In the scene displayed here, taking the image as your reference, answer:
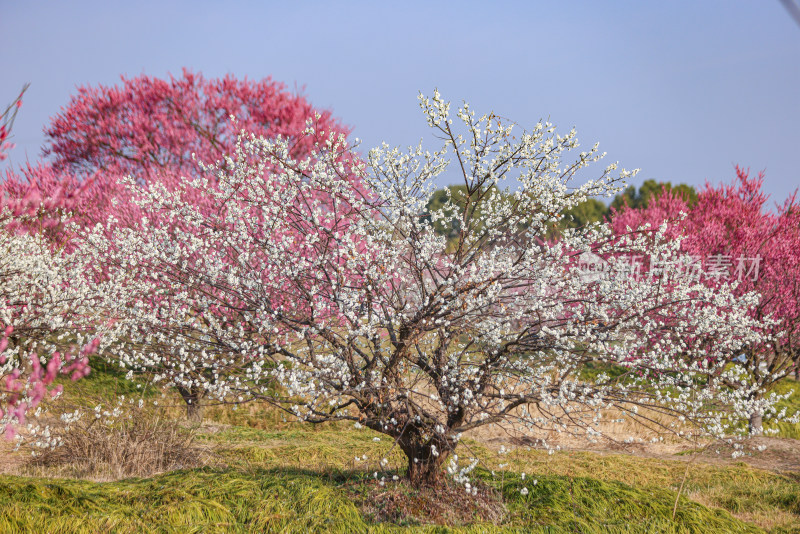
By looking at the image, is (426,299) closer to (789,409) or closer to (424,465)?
(424,465)

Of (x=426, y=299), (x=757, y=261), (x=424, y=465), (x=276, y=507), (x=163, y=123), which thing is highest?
(x=163, y=123)

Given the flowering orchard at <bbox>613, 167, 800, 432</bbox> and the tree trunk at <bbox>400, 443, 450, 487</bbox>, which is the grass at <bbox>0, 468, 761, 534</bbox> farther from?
the flowering orchard at <bbox>613, 167, 800, 432</bbox>

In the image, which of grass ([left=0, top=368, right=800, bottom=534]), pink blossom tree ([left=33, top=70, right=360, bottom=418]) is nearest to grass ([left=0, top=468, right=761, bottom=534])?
grass ([left=0, top=368, right=800, bottom=534])

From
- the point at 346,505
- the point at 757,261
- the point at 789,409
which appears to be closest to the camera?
the point at 346,505

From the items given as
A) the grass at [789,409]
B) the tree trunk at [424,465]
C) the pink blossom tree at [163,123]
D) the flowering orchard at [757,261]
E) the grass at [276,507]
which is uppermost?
the pink blossom tree at [163,123]

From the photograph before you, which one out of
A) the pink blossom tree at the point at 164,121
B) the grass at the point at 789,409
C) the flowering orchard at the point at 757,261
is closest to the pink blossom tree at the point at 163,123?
the pink blossom tree at the point at 164,121

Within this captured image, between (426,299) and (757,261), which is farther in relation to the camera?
(757,261)

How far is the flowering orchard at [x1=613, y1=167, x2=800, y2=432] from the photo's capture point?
1352 centimetres

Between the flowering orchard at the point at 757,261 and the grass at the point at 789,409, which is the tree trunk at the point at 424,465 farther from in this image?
the grass at the point at 789,409

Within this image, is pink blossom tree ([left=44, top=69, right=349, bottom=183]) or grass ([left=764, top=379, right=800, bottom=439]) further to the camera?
pink blossom tree ([left=44, top=69, right=349, bottom=183])

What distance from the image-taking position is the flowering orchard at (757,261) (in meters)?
13.5

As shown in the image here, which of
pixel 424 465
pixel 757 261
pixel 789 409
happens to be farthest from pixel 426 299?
pixel 789 409

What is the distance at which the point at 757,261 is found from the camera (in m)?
14.2

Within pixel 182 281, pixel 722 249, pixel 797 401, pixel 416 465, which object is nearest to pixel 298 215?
pixel 182 281
